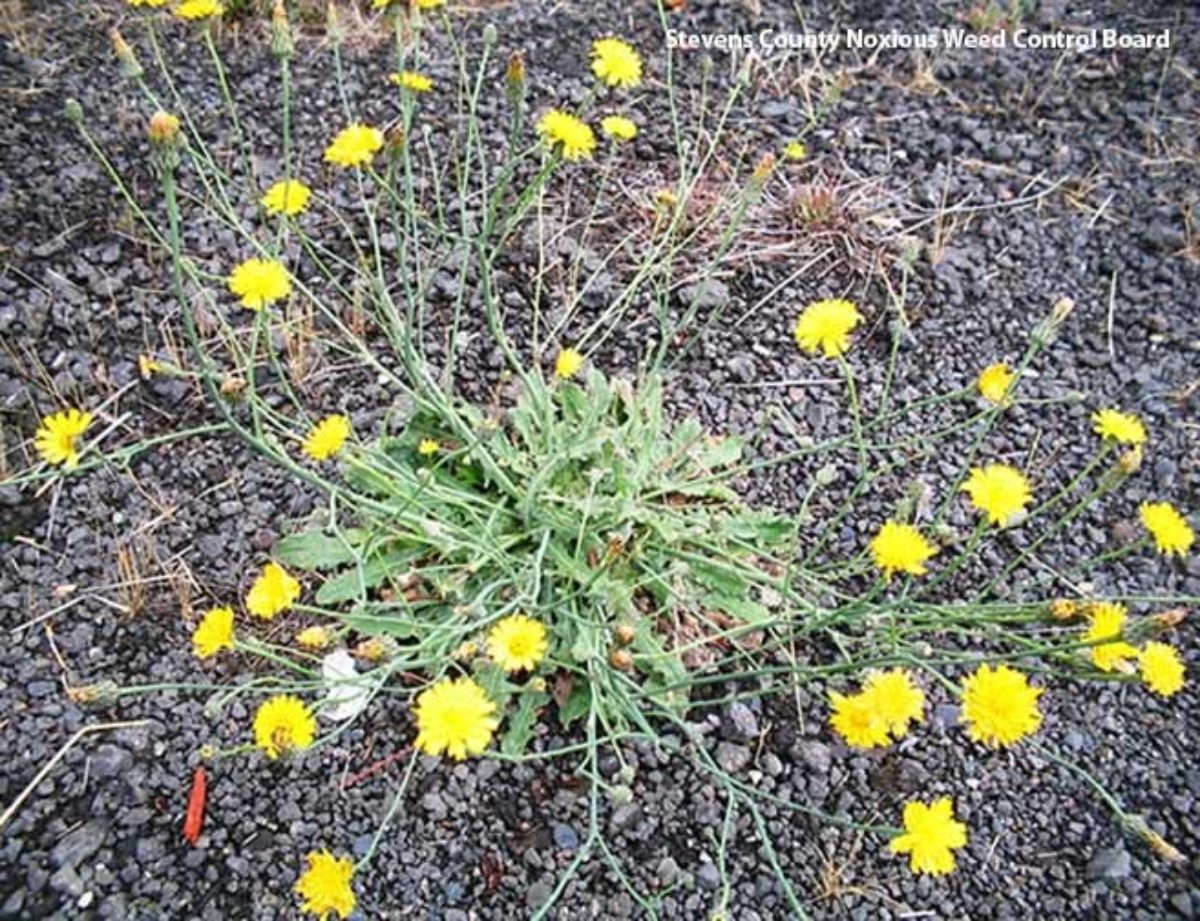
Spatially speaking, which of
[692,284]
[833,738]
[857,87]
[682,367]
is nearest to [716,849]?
[833,738]

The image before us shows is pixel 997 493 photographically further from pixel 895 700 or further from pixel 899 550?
pixel 895 700

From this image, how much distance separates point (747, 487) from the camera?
8.52 ft

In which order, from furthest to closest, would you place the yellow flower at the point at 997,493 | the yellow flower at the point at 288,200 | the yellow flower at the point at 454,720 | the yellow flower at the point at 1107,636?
the yellow flower at the point at 288,200, the yellow flower at the point at 997,493, the yellow flower at the point at 1107,636, the yellow flower at the point at 454,720

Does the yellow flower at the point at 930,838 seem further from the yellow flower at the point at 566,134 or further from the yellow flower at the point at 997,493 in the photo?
the yellow flower at the point at 566,134

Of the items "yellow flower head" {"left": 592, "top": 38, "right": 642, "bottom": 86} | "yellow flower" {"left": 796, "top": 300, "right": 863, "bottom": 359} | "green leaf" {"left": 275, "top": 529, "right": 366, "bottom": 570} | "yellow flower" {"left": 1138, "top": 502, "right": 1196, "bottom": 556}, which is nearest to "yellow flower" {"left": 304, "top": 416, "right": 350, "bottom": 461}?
"green leaf" {"left": 275, "top": 529, "right": 366, "bottom": 570}

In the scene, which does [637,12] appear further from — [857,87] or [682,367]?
[682,367]

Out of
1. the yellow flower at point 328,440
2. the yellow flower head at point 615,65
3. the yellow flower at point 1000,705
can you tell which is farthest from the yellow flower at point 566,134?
the yellow flower at point 1000,705

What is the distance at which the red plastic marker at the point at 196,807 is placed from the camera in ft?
6.77

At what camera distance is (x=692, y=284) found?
2982 mm

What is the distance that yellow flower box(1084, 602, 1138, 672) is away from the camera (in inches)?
68.9

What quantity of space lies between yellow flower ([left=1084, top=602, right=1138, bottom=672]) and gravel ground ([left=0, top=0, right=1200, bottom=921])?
1.69 ft

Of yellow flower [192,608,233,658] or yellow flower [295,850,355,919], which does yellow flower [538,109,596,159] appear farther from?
yellow flower [295,850,355,919]

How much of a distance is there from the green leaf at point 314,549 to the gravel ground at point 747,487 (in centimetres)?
16

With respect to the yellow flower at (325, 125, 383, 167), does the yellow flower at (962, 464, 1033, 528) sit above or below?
below
